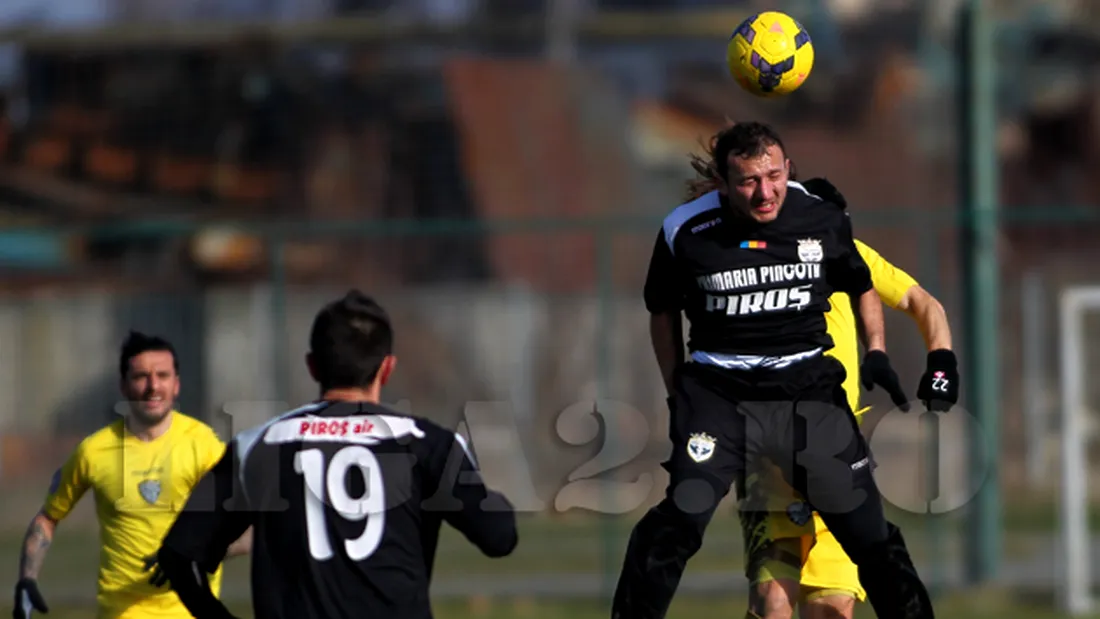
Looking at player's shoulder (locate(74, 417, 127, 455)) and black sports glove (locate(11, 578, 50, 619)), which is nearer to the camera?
black sports glove (locate(11, 578, 50, 619))

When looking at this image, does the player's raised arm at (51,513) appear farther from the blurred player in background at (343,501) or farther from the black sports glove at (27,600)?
the blurred player in background at (343,501)

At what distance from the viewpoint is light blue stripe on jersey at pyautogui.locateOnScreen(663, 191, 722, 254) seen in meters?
6.52

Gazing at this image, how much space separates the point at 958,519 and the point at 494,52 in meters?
14.8

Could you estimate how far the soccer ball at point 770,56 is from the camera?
672cm

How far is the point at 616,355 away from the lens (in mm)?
16156

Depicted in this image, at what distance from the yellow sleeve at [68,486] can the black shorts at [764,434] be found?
279 cm

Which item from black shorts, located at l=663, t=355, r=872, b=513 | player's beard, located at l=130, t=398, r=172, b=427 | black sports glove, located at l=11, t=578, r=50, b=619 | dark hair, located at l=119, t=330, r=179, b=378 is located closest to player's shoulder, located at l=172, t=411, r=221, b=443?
player's beard, located at l=130, t=398, r=172, b=427

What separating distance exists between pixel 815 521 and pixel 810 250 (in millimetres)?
1316

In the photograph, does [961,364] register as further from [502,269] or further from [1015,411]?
[502,269]

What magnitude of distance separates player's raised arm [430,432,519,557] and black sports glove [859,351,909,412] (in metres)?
1.73

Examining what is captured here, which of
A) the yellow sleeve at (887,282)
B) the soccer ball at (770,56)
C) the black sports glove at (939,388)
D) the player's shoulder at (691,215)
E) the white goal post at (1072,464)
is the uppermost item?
the soccer ball at (770,56)

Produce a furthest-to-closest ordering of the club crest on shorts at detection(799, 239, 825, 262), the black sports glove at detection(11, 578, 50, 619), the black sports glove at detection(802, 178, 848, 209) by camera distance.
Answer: the black sports glove at detection(11, 578, 50, 619)
the black sports glove at detection(802, 178, 848, 209)
the club crest on shorts at detection(799, 239, 825, 262)

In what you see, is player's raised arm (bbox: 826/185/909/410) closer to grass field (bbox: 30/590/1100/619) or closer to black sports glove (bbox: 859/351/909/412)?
black sports glove (bbox: 859/351/909/412)

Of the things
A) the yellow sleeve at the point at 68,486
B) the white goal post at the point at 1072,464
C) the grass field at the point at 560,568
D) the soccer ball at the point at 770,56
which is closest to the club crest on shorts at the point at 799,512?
the soccer ball at the point at 770,56
